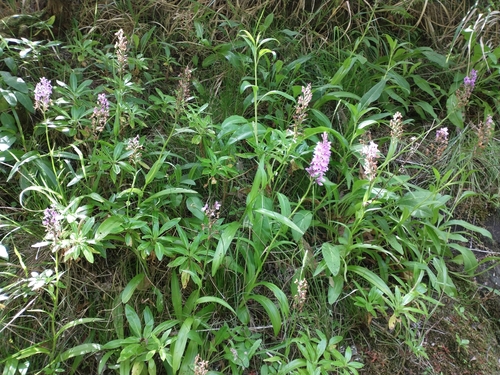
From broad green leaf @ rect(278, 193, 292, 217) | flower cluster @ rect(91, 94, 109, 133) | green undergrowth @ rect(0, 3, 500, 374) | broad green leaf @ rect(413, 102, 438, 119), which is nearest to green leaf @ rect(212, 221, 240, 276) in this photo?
green undergrowth @ rect(0, 3, 500, 374)

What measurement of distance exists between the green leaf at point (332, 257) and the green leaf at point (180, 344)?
56cm

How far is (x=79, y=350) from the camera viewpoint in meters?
1.71

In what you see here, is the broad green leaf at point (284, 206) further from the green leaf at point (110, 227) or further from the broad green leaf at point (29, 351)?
the broad green leaf at point (29, 351)

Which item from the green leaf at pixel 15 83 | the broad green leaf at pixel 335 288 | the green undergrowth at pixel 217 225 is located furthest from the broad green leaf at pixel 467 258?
the green leaf at pixel 15 83

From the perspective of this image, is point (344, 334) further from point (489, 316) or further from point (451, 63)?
point (451, 63)

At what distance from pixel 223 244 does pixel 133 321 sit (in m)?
0.42

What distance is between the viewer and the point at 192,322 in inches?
70.1

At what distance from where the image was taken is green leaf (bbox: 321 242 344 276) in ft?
6.13

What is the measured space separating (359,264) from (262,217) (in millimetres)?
558

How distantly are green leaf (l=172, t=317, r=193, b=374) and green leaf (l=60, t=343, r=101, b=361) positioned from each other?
0.90 ft

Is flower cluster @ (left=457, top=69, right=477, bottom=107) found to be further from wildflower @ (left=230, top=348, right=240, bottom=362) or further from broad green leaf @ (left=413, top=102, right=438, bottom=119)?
wildflower @ (left=230, top=348, right=240, bottom=362)

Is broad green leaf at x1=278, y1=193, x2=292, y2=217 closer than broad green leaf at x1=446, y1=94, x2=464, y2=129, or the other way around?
broad green leaf at x1=278, y1=193, x2=292, y2=217

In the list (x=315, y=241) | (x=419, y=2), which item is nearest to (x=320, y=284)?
(x=315, y=241)

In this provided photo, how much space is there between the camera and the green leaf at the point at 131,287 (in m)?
1.79
